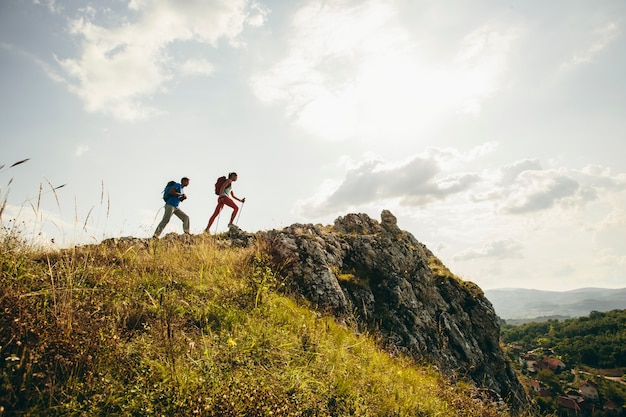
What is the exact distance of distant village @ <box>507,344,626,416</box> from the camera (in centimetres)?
6228

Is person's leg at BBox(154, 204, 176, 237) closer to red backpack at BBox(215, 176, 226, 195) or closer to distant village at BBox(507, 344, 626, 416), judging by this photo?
red backpack at BBox(215, 176, 226, 195)

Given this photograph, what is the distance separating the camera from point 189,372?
3.61 m

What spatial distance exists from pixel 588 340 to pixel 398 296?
130860 millimetres

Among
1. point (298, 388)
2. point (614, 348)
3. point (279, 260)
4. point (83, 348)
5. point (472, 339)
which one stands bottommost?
point (614, 348)

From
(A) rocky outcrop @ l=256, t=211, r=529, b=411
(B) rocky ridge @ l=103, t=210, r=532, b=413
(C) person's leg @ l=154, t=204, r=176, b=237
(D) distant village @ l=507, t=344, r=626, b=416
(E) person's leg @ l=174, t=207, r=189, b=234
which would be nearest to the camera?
(B) rocky ridge @ l=103, t=210, r=532, b=413

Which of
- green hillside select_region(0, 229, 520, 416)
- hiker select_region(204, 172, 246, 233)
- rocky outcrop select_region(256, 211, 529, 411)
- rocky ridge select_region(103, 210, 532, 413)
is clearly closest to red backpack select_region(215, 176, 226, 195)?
hiker select_region(204, 172, 246, 233)

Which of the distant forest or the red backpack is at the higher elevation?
the red backpack

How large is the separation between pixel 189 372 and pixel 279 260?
5945mm

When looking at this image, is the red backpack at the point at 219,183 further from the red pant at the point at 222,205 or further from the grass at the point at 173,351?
the grass at the point at 173,351

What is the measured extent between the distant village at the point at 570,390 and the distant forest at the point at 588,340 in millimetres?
12314

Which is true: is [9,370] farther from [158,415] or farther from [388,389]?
[388,389]

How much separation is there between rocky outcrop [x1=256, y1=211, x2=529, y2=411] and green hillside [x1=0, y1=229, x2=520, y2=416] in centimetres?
Answer: 284

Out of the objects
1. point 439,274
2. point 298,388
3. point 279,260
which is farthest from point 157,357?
point 439,274

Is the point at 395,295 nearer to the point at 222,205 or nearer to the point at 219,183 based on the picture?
the point at 222,205
